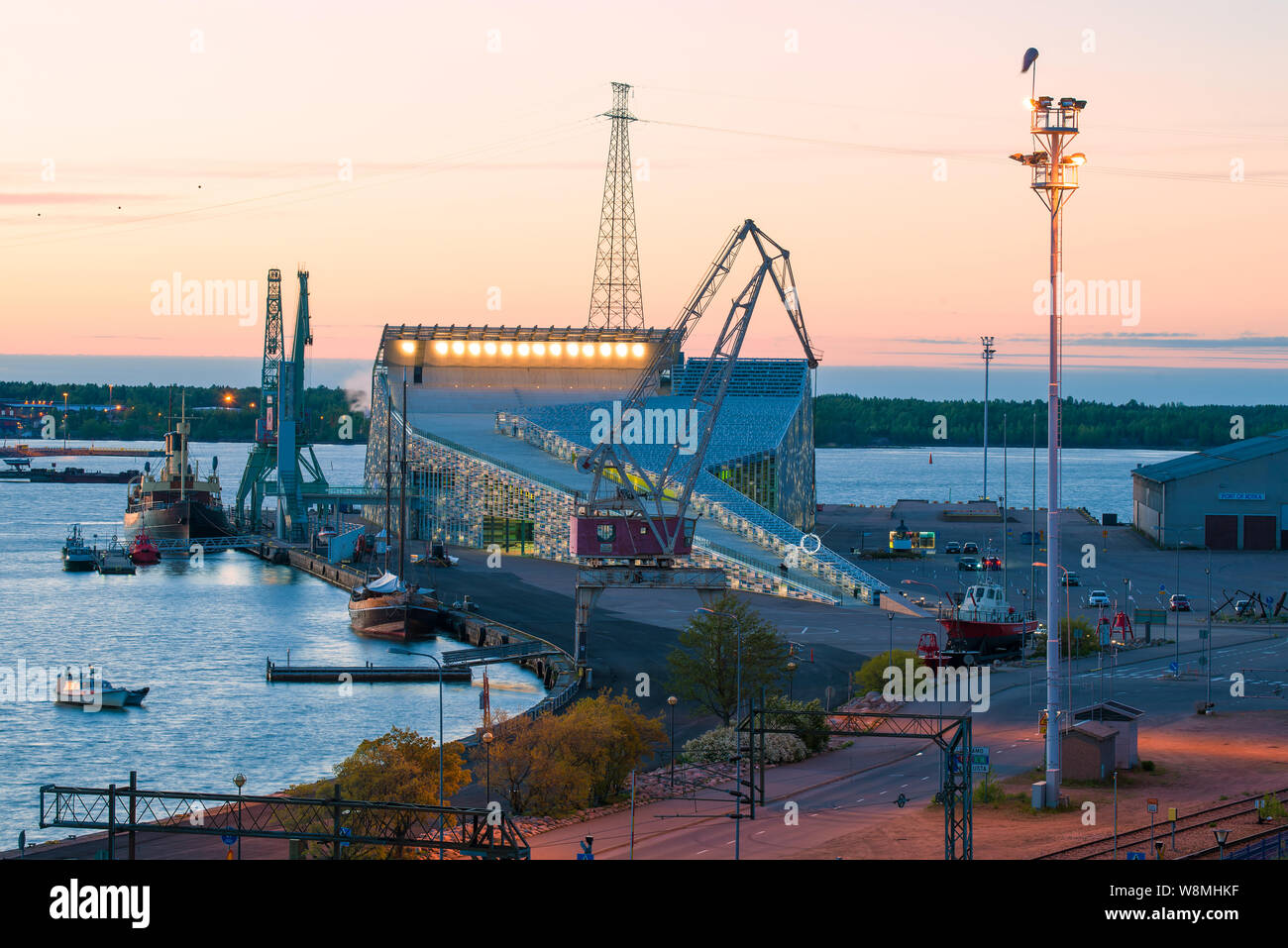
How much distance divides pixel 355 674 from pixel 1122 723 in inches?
1532

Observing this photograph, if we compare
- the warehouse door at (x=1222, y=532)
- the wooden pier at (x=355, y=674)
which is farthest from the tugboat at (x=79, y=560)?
the warehouse door at (x=1222, y=532)

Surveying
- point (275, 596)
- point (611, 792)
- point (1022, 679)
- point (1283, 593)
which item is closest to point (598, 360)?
point (275, 596)

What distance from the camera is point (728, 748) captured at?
46.5 metres

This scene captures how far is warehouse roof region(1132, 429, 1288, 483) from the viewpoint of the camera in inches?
4281

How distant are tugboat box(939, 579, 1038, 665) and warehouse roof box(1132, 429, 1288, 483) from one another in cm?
4791

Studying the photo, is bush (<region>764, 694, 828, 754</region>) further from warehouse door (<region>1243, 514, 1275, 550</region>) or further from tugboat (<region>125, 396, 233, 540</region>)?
tugboat (<region>125, 396, 233, 540</region>)

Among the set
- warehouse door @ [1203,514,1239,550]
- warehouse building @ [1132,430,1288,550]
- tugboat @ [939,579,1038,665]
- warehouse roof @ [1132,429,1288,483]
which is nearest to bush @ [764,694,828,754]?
tugboat @ [939,579,1038,665]

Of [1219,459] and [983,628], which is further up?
[1219,459]

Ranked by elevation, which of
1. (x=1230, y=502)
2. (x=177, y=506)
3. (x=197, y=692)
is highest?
(x=1230, y=502)

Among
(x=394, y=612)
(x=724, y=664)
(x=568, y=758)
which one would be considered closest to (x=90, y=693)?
(x=394, y=612)

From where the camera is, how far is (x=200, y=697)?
2623 inches

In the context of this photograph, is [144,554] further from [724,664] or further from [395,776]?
[395,776]

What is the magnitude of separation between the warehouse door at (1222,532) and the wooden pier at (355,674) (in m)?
62.4
